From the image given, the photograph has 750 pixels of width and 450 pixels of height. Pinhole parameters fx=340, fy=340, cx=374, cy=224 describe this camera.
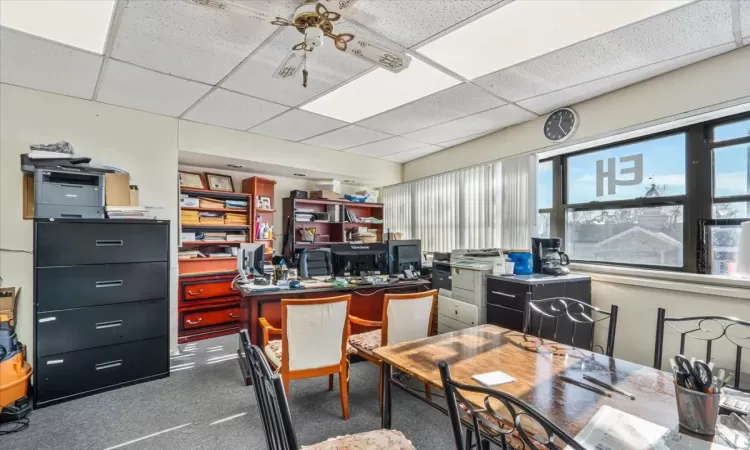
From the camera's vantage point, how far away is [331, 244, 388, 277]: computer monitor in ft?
12.6

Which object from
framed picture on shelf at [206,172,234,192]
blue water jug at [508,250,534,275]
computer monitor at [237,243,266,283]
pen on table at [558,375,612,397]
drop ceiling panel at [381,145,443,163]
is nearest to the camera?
pen on table at [558,375,612,397]

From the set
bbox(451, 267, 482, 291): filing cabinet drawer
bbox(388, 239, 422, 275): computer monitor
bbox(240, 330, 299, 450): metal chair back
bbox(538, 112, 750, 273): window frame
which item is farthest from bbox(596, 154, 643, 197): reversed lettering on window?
bbox(240, 330, 299, 450): metal chair back

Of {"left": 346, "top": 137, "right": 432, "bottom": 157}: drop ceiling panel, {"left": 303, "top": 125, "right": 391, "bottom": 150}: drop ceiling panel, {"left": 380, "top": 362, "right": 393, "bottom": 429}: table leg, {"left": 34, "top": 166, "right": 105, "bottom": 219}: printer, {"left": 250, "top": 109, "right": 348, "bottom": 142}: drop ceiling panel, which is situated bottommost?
{"left": 380, "top": 362, "right": 393, "bottom": 429}: table leg

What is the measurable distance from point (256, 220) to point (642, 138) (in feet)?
15.1

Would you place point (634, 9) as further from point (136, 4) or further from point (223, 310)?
point (223, 310)

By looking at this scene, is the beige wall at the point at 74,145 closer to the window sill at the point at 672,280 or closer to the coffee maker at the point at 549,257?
the coffee maker at the point at 549,257

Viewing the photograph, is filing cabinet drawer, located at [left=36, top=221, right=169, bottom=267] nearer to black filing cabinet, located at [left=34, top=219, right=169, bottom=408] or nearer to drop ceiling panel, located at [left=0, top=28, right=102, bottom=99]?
black filing cabinet, located at [left=34, top=219, right=169, bottom=408]

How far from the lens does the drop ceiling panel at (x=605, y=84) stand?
238 cm

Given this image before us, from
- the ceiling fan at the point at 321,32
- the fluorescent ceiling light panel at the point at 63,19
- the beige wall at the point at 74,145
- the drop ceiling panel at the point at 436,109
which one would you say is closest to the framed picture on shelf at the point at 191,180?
the beige wall at the point at 74,145

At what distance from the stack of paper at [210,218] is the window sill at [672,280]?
170 inches

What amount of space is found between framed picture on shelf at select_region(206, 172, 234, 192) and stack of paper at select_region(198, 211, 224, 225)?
35 centimetres

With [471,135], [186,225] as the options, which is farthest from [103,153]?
[471,135]

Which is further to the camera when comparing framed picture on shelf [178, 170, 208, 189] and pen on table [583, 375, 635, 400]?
framed picture on shelf [178, 170, 208, 189]

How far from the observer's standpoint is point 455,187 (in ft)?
15.5
